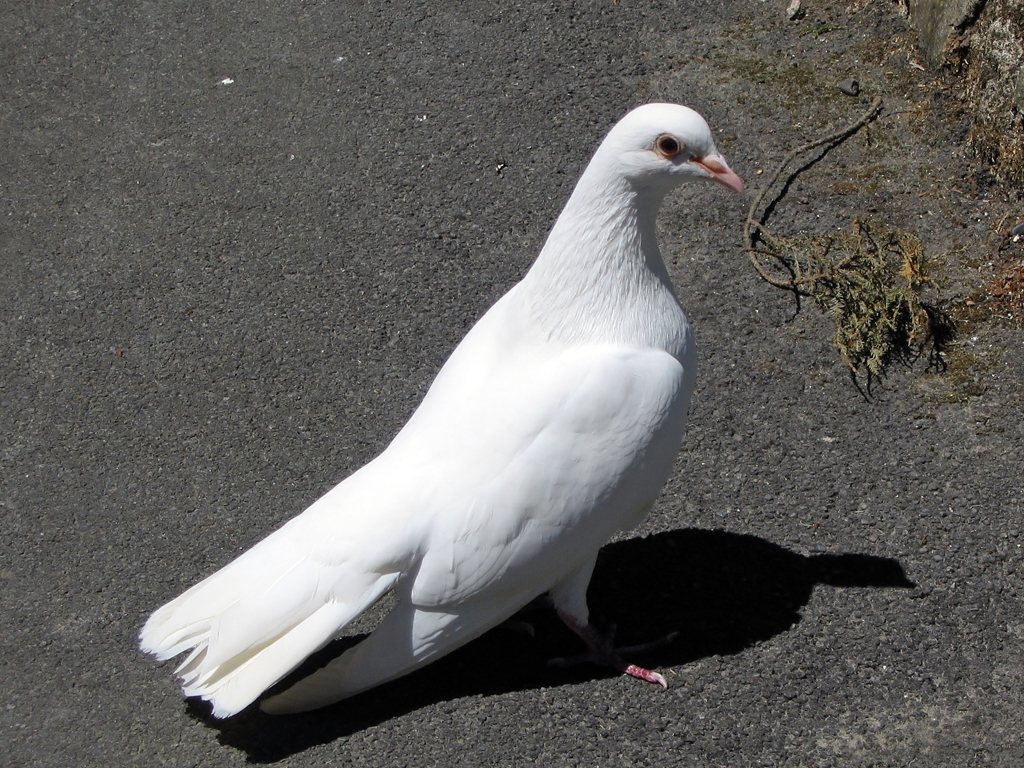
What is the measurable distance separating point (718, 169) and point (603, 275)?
19.4 inches

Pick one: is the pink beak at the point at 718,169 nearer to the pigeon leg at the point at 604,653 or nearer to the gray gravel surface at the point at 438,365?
the gray gravel surface at the point at 438,365

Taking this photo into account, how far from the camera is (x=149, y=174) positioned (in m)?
5.48

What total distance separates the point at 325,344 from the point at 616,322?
6.43ft

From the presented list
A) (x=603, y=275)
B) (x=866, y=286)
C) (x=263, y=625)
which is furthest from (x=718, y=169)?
(x=263, y=625)

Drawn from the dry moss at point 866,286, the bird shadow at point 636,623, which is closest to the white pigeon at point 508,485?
the bird shadow at point 636,623

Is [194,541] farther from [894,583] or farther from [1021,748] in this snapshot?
[1021,748]

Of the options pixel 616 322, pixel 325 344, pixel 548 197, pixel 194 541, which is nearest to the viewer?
pixel 616 322

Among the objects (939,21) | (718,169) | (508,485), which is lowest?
(508,485)

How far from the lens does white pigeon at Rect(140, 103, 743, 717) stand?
9.75 ft

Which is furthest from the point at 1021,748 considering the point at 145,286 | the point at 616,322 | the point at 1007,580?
the point at 145,286

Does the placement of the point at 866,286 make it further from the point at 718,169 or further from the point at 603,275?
the point at 603,275

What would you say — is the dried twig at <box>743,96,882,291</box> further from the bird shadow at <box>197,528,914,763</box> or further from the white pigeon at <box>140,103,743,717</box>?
the white pigeon at <box>140,103,743,717</box>

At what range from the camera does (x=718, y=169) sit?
3057 mm

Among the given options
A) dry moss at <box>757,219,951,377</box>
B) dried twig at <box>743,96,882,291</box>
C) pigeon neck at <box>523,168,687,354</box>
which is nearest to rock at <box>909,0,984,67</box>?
dried twig at <box>743,96,882,291</box>
